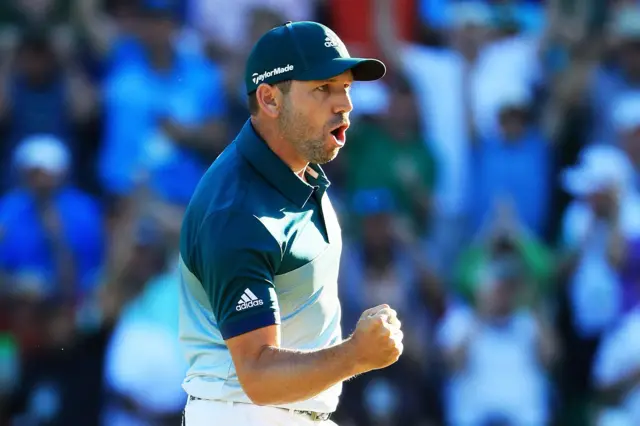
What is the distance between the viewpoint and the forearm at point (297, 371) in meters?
3.43

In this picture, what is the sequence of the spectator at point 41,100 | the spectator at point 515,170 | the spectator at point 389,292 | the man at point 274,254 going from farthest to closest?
the spectator at point 515,170 → the spectator at point 41,100 → the spectator at point 389,292 → the man at point 274,254

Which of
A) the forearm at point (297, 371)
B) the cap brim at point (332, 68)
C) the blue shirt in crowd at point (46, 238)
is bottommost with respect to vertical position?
the blue shirt in crowd at point (46, 238)

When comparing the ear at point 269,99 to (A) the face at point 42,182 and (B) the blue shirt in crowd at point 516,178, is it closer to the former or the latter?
(A) the face at point 42,182

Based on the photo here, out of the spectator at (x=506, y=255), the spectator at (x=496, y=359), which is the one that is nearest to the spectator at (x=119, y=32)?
the spectator at (x=506, y=255)

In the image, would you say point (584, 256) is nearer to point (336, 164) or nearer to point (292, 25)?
point (336, 164)

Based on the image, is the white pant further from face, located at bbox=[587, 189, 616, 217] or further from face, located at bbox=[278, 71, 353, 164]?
face, located at bbox=[587, 189, 616, 217]

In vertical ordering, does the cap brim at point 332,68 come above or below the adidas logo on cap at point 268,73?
above

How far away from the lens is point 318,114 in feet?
12.4

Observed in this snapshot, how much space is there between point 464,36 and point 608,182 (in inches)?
58.2

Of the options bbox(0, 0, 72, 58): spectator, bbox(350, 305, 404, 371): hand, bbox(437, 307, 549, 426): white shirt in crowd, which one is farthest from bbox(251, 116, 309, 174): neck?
bbox(0, 0, 72, 58): spectator

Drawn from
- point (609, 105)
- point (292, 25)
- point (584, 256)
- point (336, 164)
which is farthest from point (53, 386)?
point (292, 25)

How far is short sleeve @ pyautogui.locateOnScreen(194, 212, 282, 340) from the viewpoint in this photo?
3.49 meters

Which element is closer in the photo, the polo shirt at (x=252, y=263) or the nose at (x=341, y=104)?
the polo shirt at (x=252, y=263)

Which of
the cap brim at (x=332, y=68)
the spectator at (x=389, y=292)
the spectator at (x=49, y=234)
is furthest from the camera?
the spectator at (x=49, y=234)
